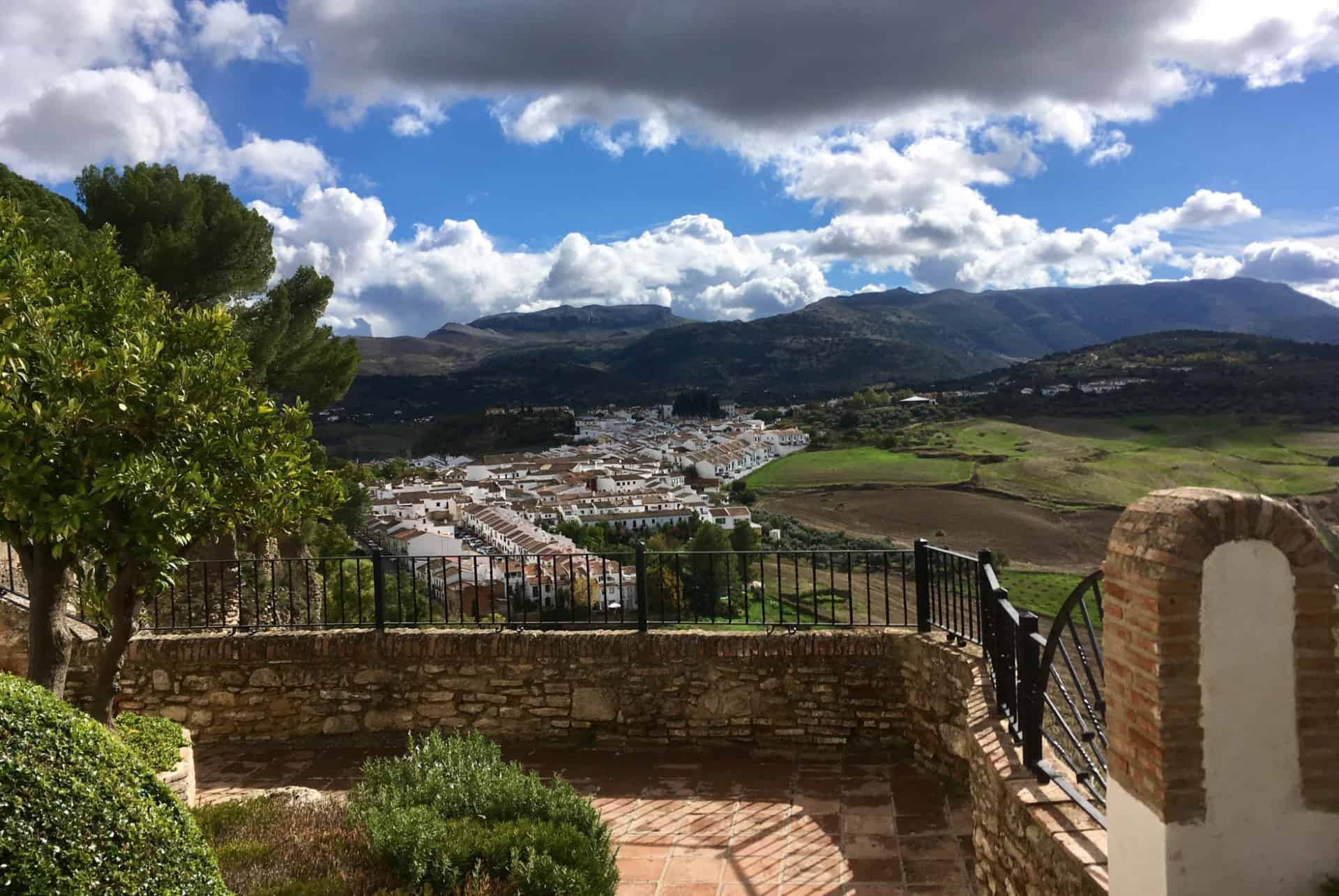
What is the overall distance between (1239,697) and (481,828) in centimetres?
303

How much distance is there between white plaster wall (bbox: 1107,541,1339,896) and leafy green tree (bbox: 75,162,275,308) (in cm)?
1383

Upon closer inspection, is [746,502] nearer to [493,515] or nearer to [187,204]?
[493,515]

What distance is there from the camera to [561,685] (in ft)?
20.5

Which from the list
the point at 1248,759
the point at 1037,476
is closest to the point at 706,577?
the point at 1248,759

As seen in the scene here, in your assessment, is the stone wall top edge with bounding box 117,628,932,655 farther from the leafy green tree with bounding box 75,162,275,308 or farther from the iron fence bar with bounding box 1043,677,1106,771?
the leafy green tree with bounding box 75,162,275,308

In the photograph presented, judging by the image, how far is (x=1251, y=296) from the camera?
19975 cm

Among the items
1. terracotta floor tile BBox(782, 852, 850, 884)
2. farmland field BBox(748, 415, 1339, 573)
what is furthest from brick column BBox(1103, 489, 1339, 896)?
farmland field BBox(748, 415, 1339, 573)

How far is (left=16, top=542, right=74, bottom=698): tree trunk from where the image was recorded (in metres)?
4.37

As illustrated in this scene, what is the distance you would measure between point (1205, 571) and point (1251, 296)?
243030mm

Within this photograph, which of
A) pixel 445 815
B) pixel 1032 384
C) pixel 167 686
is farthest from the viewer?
pixel 1032 384

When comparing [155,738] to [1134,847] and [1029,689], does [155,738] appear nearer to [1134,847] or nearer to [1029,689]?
[1029,689]

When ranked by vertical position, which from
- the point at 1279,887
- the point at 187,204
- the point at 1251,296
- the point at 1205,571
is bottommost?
the point at 1279,887

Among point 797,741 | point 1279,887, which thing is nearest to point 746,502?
point 797,741

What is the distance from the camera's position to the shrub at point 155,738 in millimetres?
Result: 4656
